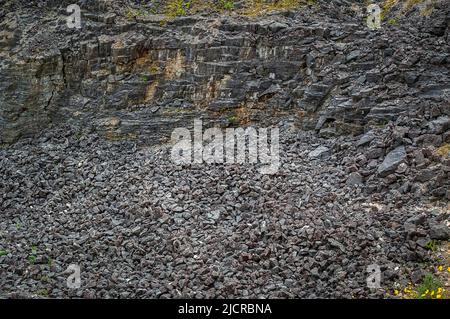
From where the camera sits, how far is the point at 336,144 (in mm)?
17219

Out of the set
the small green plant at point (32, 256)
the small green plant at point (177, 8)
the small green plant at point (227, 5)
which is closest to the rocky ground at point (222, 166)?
the small green plant at point (32, 256)

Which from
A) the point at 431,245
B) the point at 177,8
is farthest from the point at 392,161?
the point at 177,8

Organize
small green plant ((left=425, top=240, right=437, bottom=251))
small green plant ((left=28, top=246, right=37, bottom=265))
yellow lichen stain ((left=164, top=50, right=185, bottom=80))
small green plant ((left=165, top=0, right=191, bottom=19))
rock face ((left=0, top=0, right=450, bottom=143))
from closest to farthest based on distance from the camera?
small green plant ((left=425, top=240, right=437, bottom=251)), small green plant ((left=28, top=246, right=37, bottom=265)), rock face ((left=0, top=0, right=450, bottom=143)), yellow lichen stain ((left=164, top=50, right=185, bottom=80)), small green plant ((left=165, top=0, right=191, bottom=19))

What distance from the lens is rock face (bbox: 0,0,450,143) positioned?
727 inches

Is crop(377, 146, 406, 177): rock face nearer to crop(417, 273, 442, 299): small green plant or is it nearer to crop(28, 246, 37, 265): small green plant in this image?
crop(417, 273, 442, 299): small green plant

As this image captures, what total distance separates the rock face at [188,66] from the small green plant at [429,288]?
7.34 meters

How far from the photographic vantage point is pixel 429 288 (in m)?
11.2

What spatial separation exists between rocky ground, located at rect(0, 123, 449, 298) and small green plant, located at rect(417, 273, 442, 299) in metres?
0.39

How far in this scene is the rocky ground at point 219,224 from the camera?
12500mm

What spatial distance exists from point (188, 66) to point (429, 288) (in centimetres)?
1290

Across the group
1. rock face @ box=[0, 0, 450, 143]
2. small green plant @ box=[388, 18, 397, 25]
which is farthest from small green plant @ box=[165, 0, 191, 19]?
small green plant @ box=[388, 18, 397, 25]

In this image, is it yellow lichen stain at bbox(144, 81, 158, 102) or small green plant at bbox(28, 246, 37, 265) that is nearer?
small green plant at bbox(28, 246, 37, 265)

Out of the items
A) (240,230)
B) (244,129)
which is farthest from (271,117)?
(240,230)
